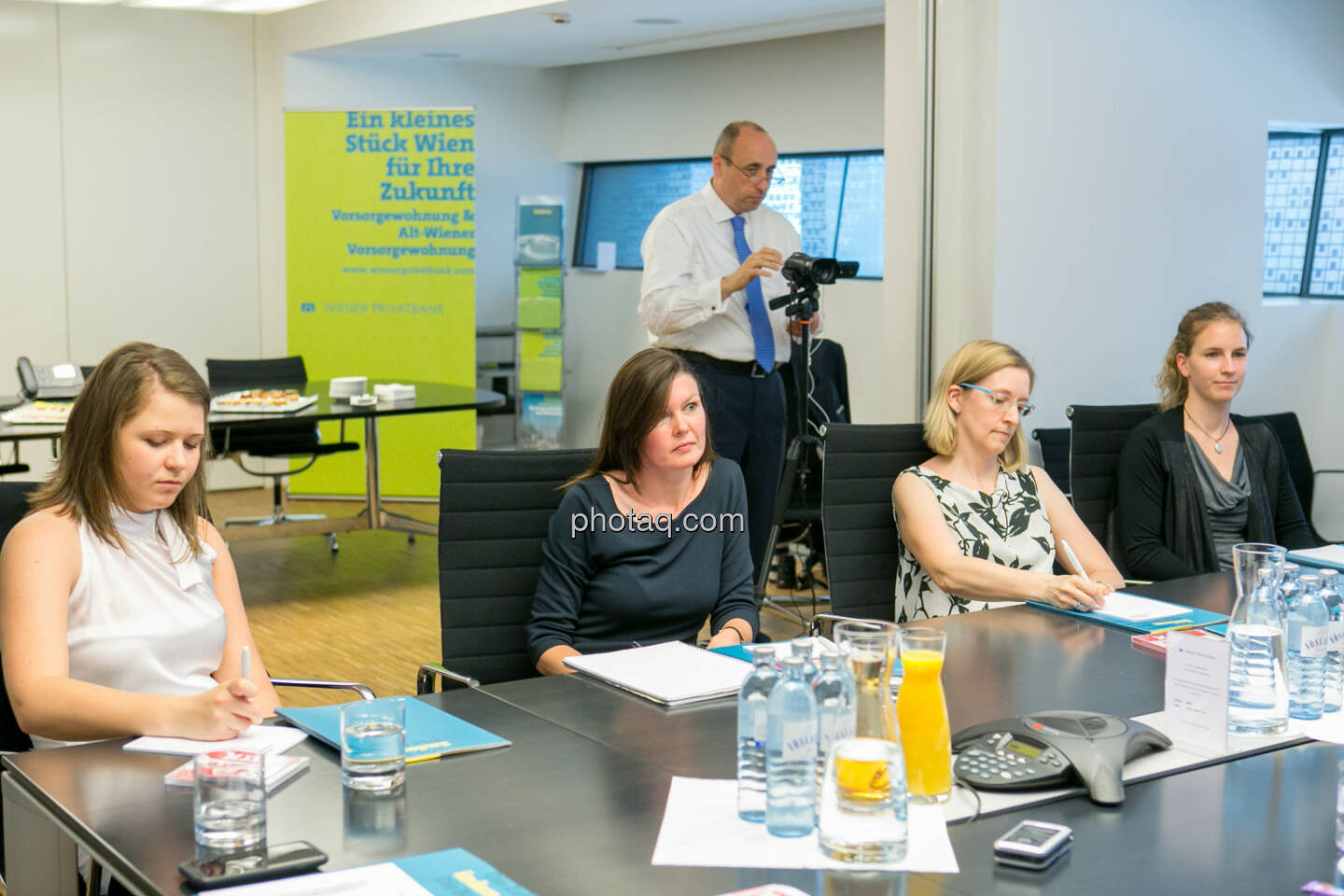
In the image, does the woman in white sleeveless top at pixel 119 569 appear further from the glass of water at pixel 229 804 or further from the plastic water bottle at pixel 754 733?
the plastic water bottle at pixel 754 733

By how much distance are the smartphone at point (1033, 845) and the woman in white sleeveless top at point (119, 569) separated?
1.15 metres

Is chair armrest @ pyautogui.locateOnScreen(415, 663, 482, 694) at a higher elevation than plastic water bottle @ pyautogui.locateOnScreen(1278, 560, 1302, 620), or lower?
lower

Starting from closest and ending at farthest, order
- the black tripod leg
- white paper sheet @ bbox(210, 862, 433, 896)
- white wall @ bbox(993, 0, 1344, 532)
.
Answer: white paper sheet @ bbox(210, 862, 433, 896), white wall @ bbox(993, 0, 1344, 532), the black tripod leg

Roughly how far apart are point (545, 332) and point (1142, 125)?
16.1ft

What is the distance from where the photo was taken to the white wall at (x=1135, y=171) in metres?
4.36

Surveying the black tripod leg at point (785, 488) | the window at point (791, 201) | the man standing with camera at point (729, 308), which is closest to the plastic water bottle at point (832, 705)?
the man standing with camera at point (729, 308)

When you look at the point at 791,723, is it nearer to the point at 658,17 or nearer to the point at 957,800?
the point at 957,800

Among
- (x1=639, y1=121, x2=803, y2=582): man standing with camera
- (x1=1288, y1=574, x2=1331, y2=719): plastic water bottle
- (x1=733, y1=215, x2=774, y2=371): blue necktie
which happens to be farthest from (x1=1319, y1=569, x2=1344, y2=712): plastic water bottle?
(x1=733, y1=215, x2=774, y2=371): blue necktie

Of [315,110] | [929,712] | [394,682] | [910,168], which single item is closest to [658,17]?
[315,110]

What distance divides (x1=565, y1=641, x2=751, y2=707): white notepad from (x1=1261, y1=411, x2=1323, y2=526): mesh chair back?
10.8 feet

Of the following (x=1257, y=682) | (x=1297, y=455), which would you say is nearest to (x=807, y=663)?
(x=1257, y=682)

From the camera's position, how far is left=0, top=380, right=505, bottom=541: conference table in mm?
5820

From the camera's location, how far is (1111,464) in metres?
4.12

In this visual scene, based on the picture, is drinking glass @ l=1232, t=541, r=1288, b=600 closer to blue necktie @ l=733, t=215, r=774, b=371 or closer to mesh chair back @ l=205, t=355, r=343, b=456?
blue necktie @ l=733, t=215, r=774, b=371
